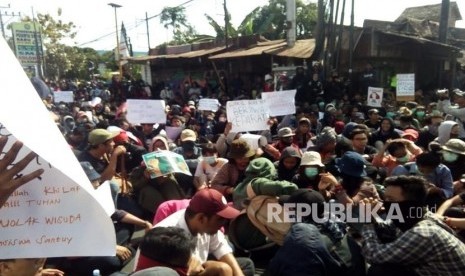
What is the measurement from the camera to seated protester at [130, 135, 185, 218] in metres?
4.32

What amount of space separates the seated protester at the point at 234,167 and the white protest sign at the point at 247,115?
164 cm

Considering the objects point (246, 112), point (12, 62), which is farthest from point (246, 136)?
point (12, 62)

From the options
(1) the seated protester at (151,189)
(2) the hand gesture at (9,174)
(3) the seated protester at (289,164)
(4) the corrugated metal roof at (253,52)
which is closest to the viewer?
(2) the hand gesture at (9,174)

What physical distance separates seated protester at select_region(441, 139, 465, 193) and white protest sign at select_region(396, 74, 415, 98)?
459 centimetres

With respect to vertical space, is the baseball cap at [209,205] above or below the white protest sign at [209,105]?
above

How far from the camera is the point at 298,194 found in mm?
3291

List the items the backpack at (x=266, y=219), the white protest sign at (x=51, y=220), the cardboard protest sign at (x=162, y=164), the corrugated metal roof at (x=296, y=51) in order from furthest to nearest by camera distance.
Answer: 1. the corrugated metal roof at (x=296, y=51)
2. the cardboard protest sign at (x=162, y=164)
3. the backpack at (x=266, y=219)
4. the white protest sign at (x=51, y=220)

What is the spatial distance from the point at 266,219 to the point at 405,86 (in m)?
6.13

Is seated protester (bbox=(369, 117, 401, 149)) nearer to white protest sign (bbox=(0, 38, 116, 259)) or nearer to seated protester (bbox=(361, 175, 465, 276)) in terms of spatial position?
seated protester (bbox=(361, 175, 465, 276))

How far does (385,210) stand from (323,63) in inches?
409

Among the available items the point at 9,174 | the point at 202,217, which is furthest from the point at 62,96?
the point at 9,174

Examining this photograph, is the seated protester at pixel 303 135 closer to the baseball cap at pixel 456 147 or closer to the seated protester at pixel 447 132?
the seated protester at pixel 447 132

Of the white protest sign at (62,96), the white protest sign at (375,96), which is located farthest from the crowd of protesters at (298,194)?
the white protest sign at (62,96)

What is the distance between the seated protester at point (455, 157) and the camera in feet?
14.4
